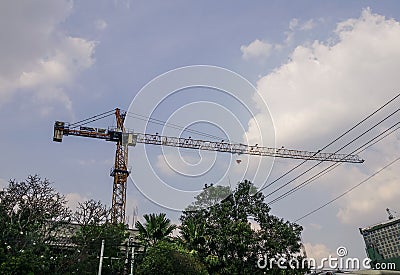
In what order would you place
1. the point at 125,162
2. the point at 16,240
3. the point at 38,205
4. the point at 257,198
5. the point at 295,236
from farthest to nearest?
1. the point at 125,162
2. the point at 257,198
3. the point at 295,236
4. the point at 38,205
5. the point at 16,240

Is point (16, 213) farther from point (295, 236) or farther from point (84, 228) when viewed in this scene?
point (295, 236)

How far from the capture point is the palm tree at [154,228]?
84.1ft

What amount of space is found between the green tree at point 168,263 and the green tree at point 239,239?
2820 millimetres

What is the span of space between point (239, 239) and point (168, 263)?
5.98 metres

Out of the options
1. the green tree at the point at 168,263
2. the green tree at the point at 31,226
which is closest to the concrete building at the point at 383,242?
the green tree at the point at 168,263

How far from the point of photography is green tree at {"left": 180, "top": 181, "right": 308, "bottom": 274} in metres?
24.7

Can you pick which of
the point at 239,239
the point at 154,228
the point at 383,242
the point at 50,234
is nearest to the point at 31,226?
the point at 50,234

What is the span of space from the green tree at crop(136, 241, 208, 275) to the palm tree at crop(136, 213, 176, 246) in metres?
3.52

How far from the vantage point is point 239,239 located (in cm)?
2514

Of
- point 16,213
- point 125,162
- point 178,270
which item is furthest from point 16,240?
point 125,162

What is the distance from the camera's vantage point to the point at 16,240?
21.2 metres

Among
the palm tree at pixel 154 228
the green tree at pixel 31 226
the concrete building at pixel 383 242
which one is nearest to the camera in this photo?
the green tree at pixel 31 226

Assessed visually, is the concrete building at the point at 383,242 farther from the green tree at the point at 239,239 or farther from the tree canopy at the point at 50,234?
the tree canopy at the point at 50,234

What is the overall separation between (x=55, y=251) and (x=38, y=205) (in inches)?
126
